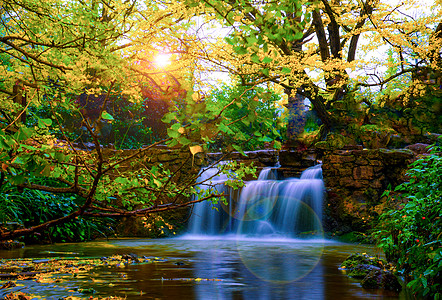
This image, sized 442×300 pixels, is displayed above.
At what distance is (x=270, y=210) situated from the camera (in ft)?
48.1

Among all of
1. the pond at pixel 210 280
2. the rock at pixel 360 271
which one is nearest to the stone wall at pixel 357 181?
the pond at pixel 210 280

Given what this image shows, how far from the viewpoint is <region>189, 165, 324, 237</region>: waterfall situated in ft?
45.7

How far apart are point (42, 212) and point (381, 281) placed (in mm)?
8170

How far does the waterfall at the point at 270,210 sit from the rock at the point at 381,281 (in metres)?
8.50

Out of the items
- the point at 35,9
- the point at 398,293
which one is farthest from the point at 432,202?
the point at 35,9

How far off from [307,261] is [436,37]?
14.2m

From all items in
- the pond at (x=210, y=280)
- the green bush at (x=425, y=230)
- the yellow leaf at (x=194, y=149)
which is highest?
the yellow leaf at (x=194, y=149)

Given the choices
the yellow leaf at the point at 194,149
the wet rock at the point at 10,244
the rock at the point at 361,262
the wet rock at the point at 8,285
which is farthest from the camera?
the wet rock at the point at 10,244

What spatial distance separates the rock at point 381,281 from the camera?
4.96 metres

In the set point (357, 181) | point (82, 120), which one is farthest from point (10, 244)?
point (357, 181)

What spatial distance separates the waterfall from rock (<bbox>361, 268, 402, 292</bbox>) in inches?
335

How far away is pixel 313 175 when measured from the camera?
15.4 metres

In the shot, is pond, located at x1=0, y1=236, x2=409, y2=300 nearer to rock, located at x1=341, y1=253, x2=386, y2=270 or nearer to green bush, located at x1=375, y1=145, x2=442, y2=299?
rock, located at x1=341, y1=253, x2=386, y2=270

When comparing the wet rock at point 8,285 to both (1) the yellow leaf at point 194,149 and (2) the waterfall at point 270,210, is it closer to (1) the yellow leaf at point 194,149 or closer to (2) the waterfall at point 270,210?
(1) the yellow leaf at point 194,149
